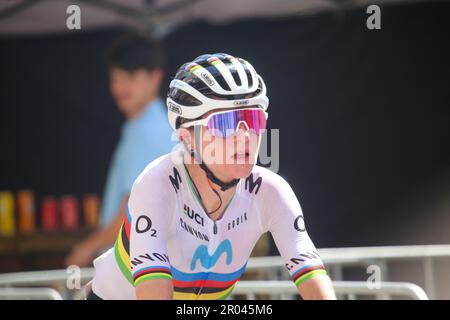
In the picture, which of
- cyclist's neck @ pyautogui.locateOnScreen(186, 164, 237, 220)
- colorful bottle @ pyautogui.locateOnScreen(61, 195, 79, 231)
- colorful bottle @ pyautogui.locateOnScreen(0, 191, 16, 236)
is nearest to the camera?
cyclist's neck @ pyautogui.locateOnScreen(186, 164, 237, 220)

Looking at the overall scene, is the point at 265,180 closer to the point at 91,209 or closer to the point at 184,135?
the point at 184,135

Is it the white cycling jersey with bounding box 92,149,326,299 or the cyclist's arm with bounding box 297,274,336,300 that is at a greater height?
the white cycling jersey with bounding box 92,149,326,299

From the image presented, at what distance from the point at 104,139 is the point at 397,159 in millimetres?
2861

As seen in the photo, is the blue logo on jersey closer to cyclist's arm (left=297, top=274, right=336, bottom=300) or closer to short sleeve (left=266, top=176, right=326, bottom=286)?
short sleeve (left=266, top=176, right=326, bottom=286)

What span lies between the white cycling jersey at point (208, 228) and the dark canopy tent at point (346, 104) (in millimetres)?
4880

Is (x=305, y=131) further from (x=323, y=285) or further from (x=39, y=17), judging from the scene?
(x=323, y=285)

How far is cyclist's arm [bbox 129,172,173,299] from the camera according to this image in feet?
9.30

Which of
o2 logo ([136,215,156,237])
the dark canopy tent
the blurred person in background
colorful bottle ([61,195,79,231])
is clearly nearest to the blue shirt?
the blurred person in background

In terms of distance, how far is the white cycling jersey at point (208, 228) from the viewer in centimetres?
303

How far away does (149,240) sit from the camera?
2.91 meters

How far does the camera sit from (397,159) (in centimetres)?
802

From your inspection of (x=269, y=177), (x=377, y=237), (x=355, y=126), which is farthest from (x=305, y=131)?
(x=269, y=177)

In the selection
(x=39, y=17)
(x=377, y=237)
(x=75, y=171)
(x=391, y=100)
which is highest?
(x=39, y=17)

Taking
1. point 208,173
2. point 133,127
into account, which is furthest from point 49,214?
point 208,173
